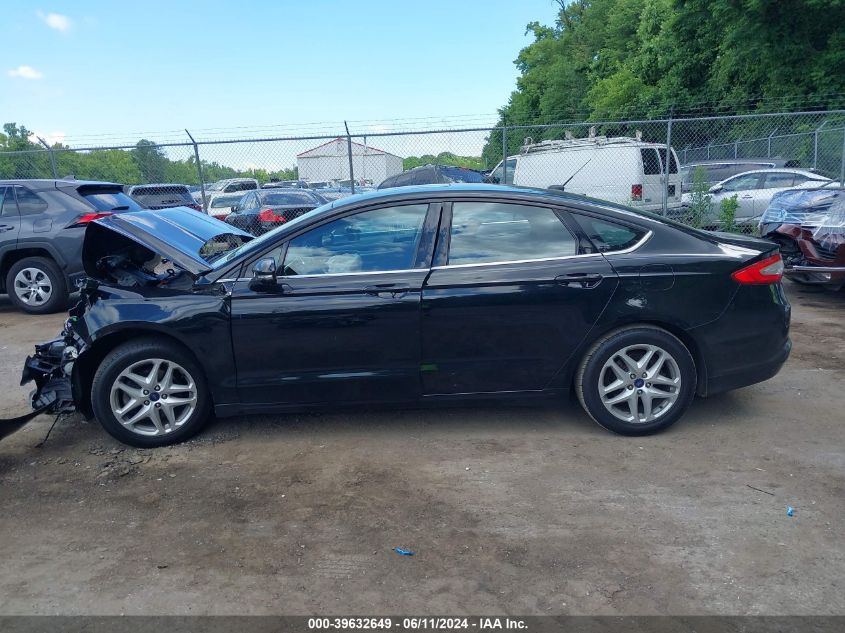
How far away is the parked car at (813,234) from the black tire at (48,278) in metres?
8.77

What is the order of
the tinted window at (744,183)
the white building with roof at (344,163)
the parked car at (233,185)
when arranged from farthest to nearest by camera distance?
the parked car at (233,185) → the tinted window at (744,183) → the white building with roof at (344,163)

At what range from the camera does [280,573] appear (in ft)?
9.28

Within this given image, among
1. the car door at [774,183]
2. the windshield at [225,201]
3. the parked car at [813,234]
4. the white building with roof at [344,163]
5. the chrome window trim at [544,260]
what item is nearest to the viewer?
the chrome window trim at [544,260]

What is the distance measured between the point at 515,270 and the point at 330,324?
1.18 metres

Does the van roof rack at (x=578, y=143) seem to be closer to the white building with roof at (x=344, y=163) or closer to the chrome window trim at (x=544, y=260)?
the white building with roof at (x=344, y=163)

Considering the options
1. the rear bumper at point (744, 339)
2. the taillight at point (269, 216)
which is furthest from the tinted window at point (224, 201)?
the rear bumper at point (744, 339)

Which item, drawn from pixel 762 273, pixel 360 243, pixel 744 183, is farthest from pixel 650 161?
pixel 360 243

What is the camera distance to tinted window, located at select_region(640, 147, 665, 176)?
41.1ft

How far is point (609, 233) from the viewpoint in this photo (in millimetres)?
4035

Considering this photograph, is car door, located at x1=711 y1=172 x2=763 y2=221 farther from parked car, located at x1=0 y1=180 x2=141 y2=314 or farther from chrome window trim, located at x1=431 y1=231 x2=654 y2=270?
parked car, located at x1=0 y1=180 x2=141 y2=314

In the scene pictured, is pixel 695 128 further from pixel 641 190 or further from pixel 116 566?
pixel 116 566

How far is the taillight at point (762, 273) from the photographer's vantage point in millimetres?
3980

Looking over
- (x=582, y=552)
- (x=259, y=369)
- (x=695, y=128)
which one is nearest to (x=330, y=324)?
(x=259, y=369)

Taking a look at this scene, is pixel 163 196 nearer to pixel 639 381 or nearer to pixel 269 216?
pixel 269 216
